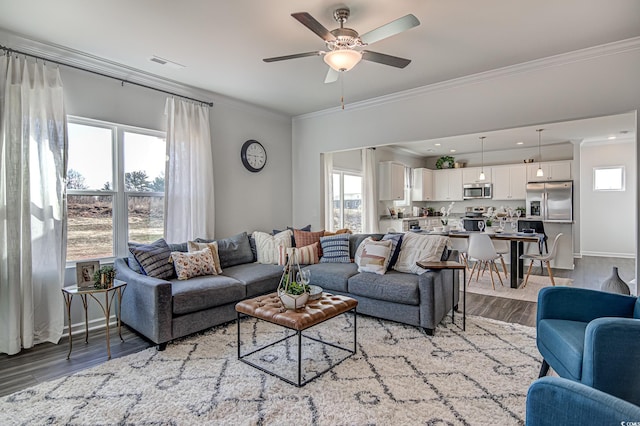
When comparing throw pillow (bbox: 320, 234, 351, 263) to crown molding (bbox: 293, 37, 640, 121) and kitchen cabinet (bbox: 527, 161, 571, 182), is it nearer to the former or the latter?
crown molding (bbox: 293, 37, 640, 121)

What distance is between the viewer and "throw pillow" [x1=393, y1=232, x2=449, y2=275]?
358 cm

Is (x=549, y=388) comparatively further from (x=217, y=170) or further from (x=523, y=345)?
(x=217, y=170)

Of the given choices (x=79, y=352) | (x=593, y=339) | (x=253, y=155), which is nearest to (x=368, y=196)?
(x=253, y=155)

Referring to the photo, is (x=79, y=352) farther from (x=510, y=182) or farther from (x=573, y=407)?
(x=510, y=182)

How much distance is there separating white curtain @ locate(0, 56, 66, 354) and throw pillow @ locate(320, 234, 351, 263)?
2.81 meters

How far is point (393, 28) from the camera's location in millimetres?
2246

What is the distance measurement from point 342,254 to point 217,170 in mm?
2116

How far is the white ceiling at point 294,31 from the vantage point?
8.25 feet

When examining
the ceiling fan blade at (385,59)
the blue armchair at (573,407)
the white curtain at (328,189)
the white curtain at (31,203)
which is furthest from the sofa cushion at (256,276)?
the blue armchair at (573,407)

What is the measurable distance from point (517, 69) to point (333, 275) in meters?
3.06

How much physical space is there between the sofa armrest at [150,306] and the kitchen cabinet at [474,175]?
25.9ft

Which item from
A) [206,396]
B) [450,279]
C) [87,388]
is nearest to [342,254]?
[450,279]

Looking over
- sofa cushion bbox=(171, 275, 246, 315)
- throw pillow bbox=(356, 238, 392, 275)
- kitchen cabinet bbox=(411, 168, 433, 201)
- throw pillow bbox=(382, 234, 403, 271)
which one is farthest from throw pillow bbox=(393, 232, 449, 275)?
kitchen cabinet bbox=(411, 168, 433, 201)

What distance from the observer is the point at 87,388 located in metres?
2.29
